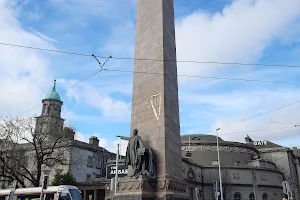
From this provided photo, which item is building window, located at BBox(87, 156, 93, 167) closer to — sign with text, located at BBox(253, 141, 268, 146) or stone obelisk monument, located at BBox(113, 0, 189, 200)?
stone obelisk monument, located at BBox(113, 0, 189, 200)

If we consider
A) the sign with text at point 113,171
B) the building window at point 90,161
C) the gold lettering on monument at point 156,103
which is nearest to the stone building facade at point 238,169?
the sign with text at point 113,171

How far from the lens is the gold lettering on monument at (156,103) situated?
13.4 meters

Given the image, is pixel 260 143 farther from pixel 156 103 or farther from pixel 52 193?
pixel 156 103

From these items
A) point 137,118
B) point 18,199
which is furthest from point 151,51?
point 18,199

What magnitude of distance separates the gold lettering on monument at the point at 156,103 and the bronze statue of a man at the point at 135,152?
1201mm

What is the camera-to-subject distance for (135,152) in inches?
500

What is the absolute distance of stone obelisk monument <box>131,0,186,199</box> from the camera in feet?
41.2

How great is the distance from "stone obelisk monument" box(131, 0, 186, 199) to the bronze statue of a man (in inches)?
23.3

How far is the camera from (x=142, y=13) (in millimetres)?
16859

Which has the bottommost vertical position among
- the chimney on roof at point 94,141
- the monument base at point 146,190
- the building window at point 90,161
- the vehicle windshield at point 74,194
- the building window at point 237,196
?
the building window at point 237,196

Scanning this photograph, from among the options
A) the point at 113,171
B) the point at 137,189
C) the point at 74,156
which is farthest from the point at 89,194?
the point at 137,189

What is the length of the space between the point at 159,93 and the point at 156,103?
1.58 feet


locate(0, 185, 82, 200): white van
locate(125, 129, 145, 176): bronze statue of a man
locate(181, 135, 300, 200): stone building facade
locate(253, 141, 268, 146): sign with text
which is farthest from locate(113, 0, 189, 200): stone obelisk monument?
locate(253, 141, 268, 146): sign with text

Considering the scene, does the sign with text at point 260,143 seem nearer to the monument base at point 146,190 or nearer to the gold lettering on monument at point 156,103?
the gold lettering on monument at point 156,103
